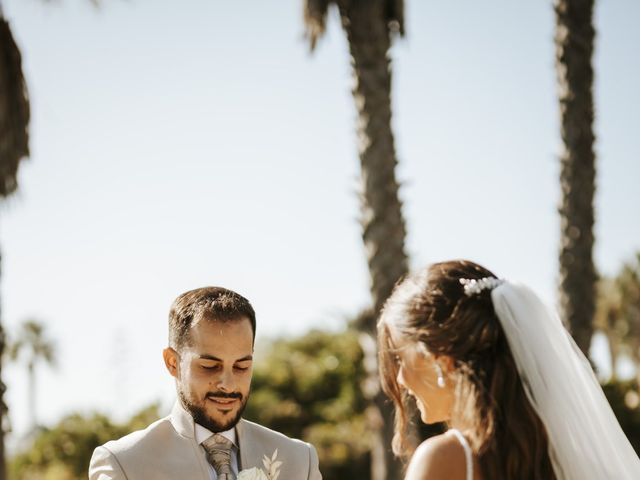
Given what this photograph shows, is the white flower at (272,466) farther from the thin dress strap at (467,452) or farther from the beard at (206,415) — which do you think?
the thin dress strap at (467,452)

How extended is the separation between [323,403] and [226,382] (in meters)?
17.9

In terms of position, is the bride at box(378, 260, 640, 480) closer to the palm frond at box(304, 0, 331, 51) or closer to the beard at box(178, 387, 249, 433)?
the beard at box(178, 387, 249, 433)

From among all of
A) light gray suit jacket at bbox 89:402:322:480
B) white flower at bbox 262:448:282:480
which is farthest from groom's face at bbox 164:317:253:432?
white flower at bbox 262:448:282:480

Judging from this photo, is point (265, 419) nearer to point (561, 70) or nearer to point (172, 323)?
point (561, 70)

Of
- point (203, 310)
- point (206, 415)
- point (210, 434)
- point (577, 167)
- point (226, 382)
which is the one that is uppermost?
point (577, 167)

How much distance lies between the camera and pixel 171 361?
361 centimetres

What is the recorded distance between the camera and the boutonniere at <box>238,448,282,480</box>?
3328 millimetres

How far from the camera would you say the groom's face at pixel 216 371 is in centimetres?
345

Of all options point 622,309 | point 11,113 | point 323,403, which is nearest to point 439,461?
point 11,113

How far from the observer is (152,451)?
139 inches

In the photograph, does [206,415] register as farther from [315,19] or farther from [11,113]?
[315,19]

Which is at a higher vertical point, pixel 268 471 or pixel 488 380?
pixel 488 380

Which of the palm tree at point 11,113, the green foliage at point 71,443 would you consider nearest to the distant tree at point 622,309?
the green foliage at point 71,443

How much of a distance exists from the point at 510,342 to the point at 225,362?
1.26 metres
